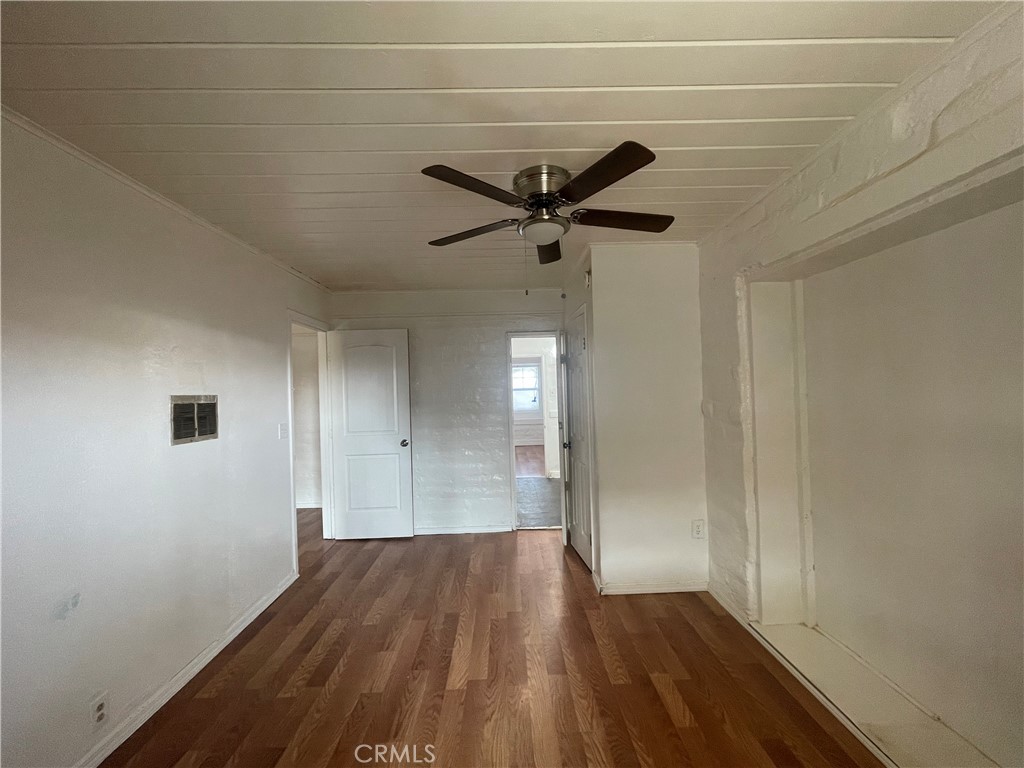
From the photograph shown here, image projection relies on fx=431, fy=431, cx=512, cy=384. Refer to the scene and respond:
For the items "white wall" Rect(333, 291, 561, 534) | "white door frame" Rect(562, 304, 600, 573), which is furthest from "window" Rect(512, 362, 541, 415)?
"white door frame" Rect(562, 304, 600, 573)

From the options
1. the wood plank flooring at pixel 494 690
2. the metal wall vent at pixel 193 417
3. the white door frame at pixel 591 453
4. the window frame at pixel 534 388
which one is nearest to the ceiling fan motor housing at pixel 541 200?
the white door frame at pixel 591 453

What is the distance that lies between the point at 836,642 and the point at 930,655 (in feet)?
1.85

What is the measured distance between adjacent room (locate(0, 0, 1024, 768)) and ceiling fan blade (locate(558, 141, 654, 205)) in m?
0.01

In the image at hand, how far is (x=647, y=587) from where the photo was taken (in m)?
2.86

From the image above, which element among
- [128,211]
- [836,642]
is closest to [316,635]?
[128,211]

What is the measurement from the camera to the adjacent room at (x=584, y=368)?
4.04ft

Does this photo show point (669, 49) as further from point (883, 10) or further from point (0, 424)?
point (0, 424)

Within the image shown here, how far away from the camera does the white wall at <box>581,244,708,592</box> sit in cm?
285

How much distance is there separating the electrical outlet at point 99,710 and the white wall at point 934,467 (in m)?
3.19

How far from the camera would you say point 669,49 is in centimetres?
121

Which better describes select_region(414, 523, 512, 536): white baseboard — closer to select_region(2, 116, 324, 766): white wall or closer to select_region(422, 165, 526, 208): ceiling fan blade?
select_region(2, 116, 324, 766): white wall

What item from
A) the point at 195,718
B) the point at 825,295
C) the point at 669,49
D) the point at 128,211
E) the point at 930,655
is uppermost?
the point at 669,49

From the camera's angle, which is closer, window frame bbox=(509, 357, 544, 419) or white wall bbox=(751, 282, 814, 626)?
white wall bbox=(751, 282, 814, 626)

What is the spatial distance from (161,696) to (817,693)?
290cm
